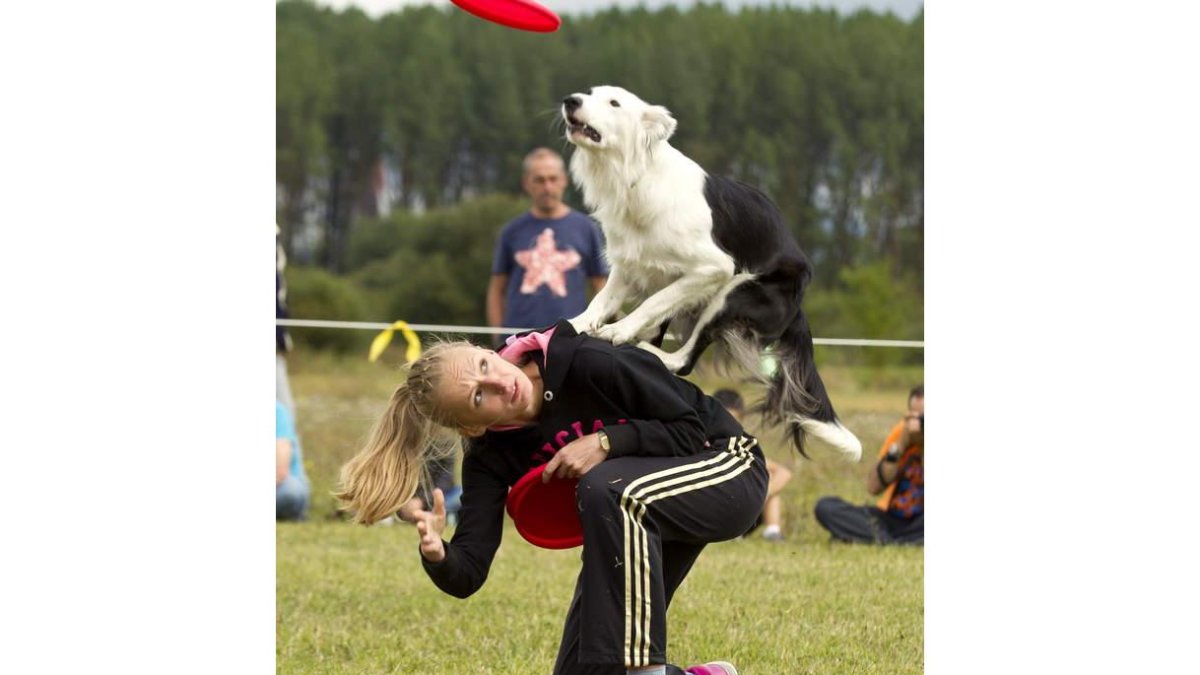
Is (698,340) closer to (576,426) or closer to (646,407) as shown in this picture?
(646,407)

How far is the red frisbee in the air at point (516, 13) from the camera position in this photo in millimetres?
3021

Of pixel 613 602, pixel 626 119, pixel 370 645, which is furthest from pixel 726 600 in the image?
pixel 626 119

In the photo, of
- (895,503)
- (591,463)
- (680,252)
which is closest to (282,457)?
(895,503)

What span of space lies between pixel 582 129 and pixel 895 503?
138 inches

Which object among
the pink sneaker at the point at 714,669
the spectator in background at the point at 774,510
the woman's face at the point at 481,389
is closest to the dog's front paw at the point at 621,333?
the woman's face at the point at 481,389

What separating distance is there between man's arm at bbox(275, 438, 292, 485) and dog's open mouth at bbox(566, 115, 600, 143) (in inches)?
147

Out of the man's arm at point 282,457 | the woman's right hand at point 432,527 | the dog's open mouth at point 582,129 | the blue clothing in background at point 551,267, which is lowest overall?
the man's arm at point 282,457

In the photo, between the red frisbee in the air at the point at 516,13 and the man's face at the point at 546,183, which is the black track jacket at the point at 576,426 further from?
the man's face at the point at 546,183

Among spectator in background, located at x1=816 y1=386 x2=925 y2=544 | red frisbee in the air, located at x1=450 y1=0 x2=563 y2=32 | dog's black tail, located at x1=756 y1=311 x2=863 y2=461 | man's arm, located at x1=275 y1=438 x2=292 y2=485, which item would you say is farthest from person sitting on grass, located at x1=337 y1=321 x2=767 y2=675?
man's arm, located at x1=275 y1=438 x2=292 y2=485

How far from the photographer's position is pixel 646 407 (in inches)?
114

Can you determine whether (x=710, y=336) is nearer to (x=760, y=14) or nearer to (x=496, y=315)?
(x=496, y=315)

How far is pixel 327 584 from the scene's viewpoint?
498 centimetres

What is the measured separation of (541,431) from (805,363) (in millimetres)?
648

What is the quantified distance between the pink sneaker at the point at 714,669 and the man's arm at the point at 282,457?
3.28m
